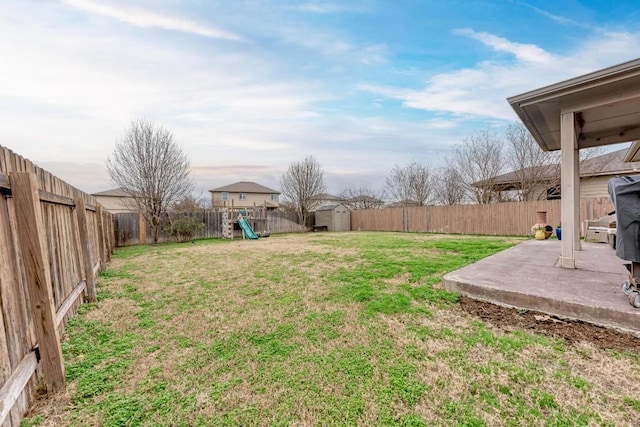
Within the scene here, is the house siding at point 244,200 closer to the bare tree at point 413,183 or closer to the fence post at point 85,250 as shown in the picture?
the bare tree at point 413,183

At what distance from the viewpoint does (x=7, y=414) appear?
4.13ft

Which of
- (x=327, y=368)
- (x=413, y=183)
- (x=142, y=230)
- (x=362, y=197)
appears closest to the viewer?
(x=327, y=368)

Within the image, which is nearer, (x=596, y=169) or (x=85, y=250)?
(x=85, y=250)

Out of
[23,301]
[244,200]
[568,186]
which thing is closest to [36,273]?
[23,301]

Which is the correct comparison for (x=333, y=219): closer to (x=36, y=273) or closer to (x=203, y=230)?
(x=203, y=230)

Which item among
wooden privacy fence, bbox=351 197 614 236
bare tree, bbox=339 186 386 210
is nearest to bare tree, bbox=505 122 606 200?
wooden privacy fence, bbox=351 197 614 236

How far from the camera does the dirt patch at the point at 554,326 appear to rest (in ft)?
6.77

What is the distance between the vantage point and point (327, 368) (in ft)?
6.15

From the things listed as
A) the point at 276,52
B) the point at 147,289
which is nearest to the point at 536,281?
the point at 147,289

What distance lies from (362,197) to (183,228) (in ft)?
53.2

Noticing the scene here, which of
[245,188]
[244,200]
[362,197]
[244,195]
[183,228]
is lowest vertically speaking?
[183,228]

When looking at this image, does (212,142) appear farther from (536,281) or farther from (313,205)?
(536,281)

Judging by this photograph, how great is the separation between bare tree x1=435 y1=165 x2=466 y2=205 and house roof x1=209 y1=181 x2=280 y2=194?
23675 mm

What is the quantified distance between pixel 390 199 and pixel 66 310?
2072 centimetres
